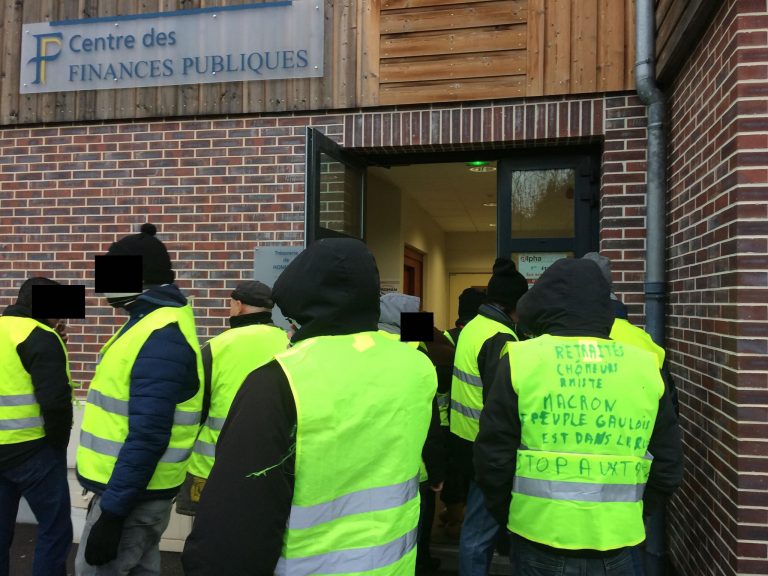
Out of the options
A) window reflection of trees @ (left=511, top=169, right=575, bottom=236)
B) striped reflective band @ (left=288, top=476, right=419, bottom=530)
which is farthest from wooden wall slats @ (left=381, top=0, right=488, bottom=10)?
striped reflective band @ (left=288, top=476, right=419, bottom=530)

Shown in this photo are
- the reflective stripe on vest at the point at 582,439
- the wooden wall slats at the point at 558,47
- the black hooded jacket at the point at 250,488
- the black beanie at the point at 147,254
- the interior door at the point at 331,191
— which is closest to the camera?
the black hooded jacket at the point at 250,488

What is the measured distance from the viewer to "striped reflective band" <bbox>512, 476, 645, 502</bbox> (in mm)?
2297

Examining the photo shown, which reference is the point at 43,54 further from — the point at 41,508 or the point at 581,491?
the point at 581,491

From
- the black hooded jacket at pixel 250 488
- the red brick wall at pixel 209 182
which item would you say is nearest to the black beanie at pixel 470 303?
the red brick wall at pixel 209 182

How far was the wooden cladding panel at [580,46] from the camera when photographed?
4.77m

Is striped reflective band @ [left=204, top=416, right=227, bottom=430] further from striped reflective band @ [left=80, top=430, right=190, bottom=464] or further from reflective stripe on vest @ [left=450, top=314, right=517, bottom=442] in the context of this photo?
reflective stripe on vest @ [left=450, top=314, right=517, bottom=442]

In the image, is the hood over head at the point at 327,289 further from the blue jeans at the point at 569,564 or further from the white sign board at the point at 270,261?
the white sign board at the point at 270,261

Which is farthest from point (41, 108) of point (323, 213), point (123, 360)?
point (123, 360)

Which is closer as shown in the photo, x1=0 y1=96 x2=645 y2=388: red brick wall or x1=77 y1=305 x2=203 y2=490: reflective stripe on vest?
x1=77 y1=305 x2=203 y2=490: reflective stripe on vest

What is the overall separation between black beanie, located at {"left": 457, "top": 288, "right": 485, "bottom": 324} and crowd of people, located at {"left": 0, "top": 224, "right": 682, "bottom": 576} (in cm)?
102

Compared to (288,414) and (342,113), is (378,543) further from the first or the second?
(342,113)

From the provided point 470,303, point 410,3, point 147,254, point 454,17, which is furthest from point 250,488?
point 410,3

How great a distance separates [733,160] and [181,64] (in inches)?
170

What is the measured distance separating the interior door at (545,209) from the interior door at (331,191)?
120 centimetres
